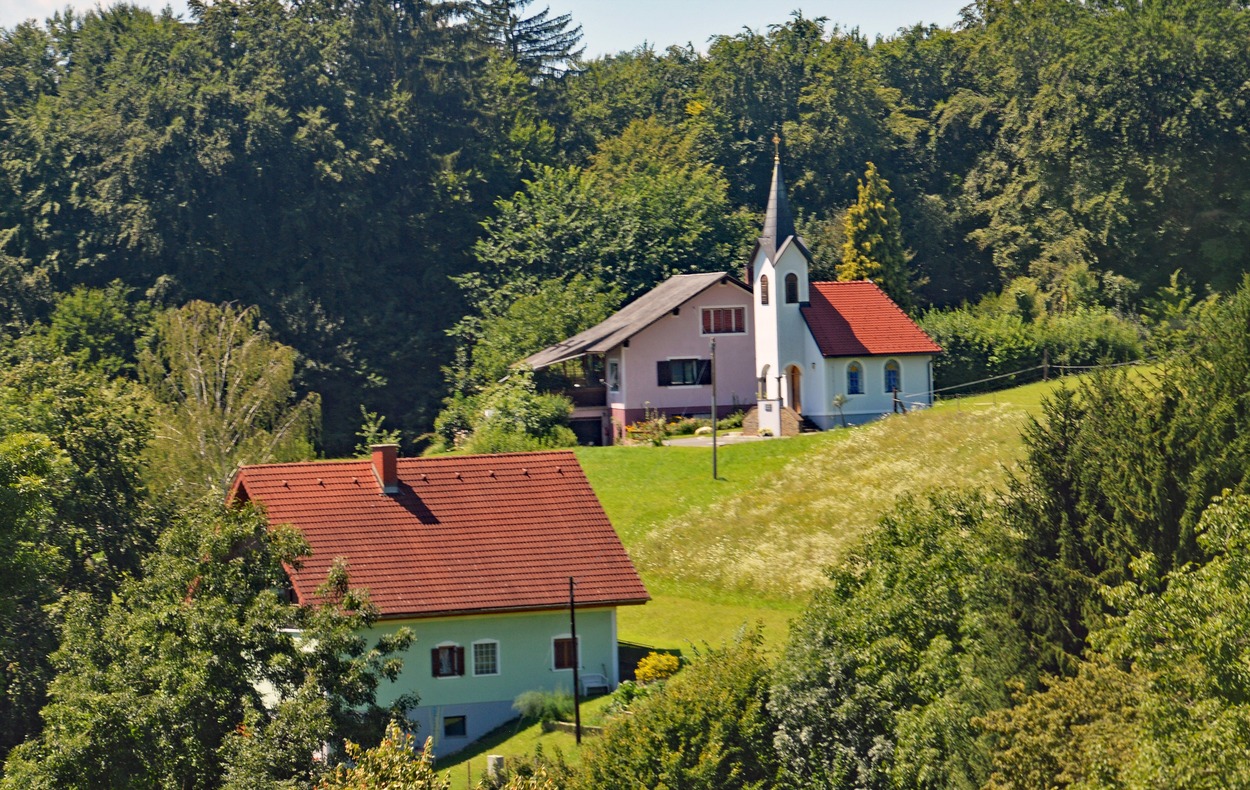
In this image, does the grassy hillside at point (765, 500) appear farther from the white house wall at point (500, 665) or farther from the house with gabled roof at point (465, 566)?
the house with gabled roof at point (465, 566)

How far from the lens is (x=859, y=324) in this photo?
5981 centimetres

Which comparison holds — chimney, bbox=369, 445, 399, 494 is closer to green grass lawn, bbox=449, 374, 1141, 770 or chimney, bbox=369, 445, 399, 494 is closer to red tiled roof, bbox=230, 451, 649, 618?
red tiled roof, bbox=230, 451, 649, 618

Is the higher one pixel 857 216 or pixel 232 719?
pixel 857 216

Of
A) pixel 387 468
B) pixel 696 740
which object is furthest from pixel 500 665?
pixel 696 740

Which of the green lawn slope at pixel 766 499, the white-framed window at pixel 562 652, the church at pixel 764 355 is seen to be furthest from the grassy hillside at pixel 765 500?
the church at pixel 764 355

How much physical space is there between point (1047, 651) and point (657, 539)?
20.0 metres

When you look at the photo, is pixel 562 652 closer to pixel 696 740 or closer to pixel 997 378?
pixel 696 740

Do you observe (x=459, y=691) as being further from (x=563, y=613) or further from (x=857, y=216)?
(x=857, y=216)

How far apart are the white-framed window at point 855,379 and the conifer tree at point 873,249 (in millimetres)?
16352

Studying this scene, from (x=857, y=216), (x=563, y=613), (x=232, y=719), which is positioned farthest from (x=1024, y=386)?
(x=232, y=719)

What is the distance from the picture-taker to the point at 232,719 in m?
30.6

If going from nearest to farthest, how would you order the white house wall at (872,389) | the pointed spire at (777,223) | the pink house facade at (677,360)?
the white house wall at (872,389) < the pointed spire at (777,223) < the pink house facade at (677,360)

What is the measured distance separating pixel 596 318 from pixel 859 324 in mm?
Answer: 15094

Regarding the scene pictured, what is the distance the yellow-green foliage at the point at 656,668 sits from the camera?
37.5 meters
